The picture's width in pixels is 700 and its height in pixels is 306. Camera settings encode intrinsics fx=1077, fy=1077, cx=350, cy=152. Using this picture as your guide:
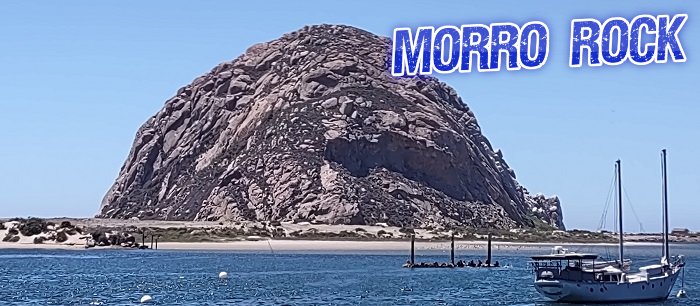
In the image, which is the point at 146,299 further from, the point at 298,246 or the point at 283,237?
the point at 283,237

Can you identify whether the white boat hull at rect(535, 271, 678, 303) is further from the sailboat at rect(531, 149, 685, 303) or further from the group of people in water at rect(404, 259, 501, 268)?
the group of people in water at rect(404, 259, 501, 268)

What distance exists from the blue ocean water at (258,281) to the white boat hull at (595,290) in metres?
2.36

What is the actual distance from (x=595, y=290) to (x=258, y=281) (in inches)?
1149

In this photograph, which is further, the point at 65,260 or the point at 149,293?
the point at 65,260

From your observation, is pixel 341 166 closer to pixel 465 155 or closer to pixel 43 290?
pixel 465 155

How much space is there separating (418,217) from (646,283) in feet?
342

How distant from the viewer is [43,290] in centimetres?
7406

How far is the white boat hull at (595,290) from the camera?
213ft

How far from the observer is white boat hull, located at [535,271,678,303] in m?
64.8

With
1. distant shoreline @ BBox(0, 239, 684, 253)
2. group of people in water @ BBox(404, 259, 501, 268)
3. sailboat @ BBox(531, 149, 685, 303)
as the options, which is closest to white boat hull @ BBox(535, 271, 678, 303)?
sailboat @ BBox(531, 149, 685, 303)

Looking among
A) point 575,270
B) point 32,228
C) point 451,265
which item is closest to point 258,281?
point 451,265

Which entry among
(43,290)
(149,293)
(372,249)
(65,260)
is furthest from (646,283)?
(372,249)

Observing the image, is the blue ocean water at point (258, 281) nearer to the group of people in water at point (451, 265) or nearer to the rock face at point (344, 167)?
the group of people in water at point (451, 265)

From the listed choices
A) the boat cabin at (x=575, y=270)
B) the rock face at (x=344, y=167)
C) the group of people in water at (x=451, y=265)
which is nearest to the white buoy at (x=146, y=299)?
the boat cabin at (x=575, y=270)
